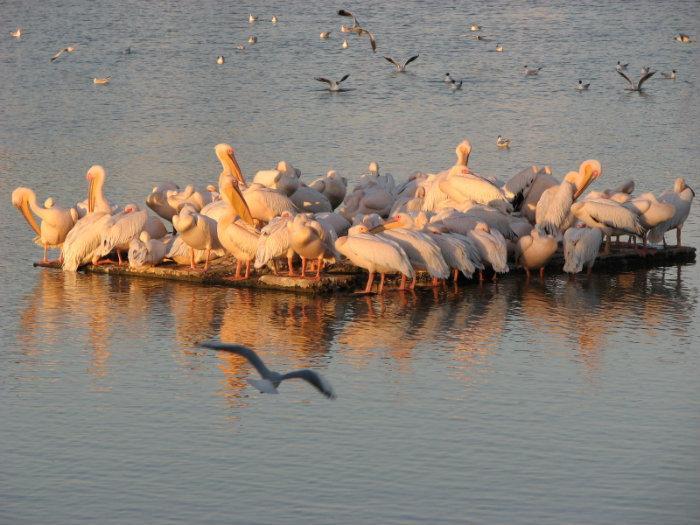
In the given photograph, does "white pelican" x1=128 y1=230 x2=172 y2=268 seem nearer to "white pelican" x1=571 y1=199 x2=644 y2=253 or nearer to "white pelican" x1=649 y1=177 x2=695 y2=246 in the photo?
"white pelican" x1=571 y1=199 x2=644 y2=253

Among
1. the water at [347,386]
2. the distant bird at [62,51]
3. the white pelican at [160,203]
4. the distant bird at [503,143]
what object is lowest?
the water at [347,386]

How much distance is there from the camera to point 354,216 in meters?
13.5

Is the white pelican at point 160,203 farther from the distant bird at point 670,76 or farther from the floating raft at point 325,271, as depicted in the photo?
the distant bird at point 670,76

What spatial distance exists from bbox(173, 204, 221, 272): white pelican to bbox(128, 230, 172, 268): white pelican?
37 cm

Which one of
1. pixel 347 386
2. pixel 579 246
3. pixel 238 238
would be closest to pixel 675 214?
pixel 579 246

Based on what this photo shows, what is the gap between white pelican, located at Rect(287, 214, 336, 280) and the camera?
11.4 m

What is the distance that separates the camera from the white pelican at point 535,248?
40.4ft

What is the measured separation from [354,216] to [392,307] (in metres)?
2.27

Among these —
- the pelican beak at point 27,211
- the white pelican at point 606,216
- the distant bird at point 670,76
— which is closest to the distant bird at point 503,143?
the white pelican at point 606,216

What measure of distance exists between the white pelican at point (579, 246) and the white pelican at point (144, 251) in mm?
3181

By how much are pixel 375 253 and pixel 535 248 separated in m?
1.60

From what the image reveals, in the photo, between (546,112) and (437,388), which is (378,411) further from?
(546,112)

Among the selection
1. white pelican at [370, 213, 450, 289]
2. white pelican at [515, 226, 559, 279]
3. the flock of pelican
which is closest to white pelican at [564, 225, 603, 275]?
the flock of pelican

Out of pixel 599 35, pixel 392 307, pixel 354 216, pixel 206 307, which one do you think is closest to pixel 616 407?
pixel 392 307
